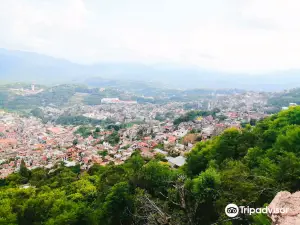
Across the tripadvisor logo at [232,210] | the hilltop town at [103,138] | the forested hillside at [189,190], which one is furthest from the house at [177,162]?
the tripadvisor logo at [232,210]

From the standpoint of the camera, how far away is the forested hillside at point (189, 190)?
652 cm

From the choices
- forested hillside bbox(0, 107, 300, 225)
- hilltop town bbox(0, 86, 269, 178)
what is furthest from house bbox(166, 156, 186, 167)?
forested hillside bbox(0, 107, 300, 225)

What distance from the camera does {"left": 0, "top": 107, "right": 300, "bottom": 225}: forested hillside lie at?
6.52 metres

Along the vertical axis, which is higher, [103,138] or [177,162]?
[177,162]

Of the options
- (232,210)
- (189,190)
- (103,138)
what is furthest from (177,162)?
(103,138)

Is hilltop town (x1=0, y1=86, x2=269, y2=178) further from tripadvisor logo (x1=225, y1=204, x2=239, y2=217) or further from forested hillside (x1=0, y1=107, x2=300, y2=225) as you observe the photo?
tripadvisor logo (x1=225, y1=204, x2=239, y2=217)

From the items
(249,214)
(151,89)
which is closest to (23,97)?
(151,89)

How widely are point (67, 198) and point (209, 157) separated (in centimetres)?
776

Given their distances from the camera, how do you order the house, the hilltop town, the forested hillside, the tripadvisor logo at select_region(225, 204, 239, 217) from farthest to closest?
the hilltop town < the house < the forested hillside < the tripadvisor logo at select_region(225, 204, 239, 217)

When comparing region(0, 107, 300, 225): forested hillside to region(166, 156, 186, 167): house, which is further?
region(166, 156, 186, 167): house

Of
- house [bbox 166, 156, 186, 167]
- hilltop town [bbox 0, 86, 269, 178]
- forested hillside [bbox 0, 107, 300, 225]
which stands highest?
forested hillside [bbox 0, 107, 300, 225]

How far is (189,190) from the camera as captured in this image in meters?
8.60

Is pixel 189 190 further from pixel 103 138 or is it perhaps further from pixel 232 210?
pixel 103 138

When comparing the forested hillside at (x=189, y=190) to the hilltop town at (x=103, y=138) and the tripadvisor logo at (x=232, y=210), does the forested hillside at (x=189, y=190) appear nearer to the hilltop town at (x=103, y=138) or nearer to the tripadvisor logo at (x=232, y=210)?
the tripadvisor logo at (x=232, y=210)
